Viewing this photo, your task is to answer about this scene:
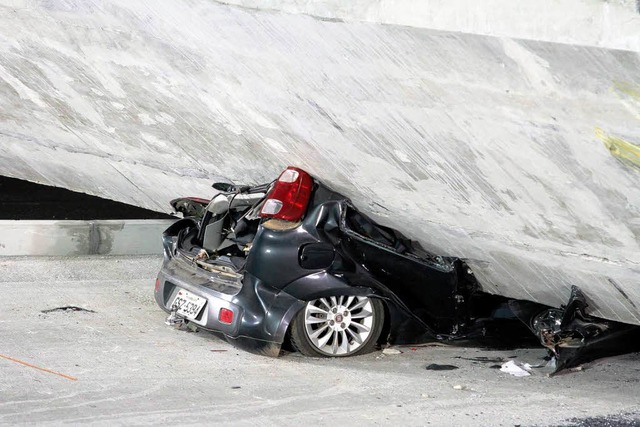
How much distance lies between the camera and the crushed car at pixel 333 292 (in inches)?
310

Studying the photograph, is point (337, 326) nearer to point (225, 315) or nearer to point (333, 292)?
point (333, 292)

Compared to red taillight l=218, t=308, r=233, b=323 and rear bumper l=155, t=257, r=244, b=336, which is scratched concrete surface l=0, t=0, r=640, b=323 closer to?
rear bumper l=155, t=257, r=244, b=336

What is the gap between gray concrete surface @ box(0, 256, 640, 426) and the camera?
21.9ft

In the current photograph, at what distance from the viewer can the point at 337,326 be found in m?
8.01

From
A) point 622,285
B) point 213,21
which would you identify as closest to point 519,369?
point 622,285

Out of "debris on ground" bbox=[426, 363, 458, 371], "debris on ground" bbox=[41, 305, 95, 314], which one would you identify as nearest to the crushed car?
"debris on ground" bbox=[426, 363, 458, 371]

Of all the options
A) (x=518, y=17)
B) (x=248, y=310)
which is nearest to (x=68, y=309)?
(x=248, y=310)

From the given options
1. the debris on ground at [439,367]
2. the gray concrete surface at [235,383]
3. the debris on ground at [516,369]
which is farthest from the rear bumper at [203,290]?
the debris on ground at [516,369]

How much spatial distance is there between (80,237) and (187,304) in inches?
127

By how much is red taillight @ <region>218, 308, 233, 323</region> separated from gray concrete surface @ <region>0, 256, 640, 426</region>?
10.5 inches

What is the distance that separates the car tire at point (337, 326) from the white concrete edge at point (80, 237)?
371 centimetres

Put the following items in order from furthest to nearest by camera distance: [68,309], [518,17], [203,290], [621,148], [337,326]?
[68,309]
[203,290]
[337,326]
[621,148]
[518,17]

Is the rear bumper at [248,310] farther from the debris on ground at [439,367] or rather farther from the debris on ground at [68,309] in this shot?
the debris on ground at [68,309]

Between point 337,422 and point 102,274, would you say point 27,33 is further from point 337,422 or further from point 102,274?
point 337,422
